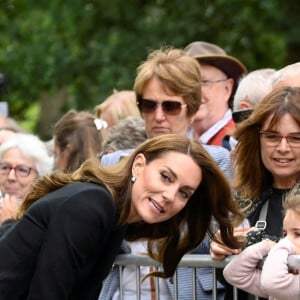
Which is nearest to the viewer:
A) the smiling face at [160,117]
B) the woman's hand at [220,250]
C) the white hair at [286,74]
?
the woman's hand at [220,250]

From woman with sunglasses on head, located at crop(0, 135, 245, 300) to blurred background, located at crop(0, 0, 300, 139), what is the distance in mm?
10909

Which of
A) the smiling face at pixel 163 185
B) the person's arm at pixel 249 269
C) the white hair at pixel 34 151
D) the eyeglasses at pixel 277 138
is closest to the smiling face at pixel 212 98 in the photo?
the white hair at pixel 34 151

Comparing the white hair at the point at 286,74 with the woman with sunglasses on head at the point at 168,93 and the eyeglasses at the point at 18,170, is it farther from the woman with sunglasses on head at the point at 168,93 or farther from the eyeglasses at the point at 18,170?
the eyeglasses at the point at 18,170

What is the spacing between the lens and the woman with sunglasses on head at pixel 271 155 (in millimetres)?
6115

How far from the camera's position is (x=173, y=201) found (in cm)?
564

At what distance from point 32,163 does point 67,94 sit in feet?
42.8

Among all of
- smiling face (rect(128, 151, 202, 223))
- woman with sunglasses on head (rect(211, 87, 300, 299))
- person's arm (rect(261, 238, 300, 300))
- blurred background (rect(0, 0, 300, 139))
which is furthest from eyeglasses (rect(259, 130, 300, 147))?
blurred background (rect(0, 0, 300, 139))

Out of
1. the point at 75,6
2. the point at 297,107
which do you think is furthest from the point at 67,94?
the point at 297,107

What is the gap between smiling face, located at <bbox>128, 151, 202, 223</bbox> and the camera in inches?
222

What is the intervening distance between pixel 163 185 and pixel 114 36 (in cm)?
1265

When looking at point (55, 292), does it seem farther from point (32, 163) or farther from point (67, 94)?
point (67, 94)

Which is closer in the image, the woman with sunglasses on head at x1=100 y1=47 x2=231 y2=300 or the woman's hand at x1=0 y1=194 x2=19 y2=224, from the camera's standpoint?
the woman with sunglasses on head at x1=100 y1=47 x2=231 y2=300

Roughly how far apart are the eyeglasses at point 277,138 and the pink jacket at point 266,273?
0.74 meters

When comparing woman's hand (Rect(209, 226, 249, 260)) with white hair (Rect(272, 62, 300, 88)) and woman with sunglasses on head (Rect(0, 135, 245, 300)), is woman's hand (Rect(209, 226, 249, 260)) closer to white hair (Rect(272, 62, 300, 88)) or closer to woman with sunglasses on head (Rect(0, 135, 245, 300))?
woman with sunglasses on head (Rect(0, 135, 245, 300))
